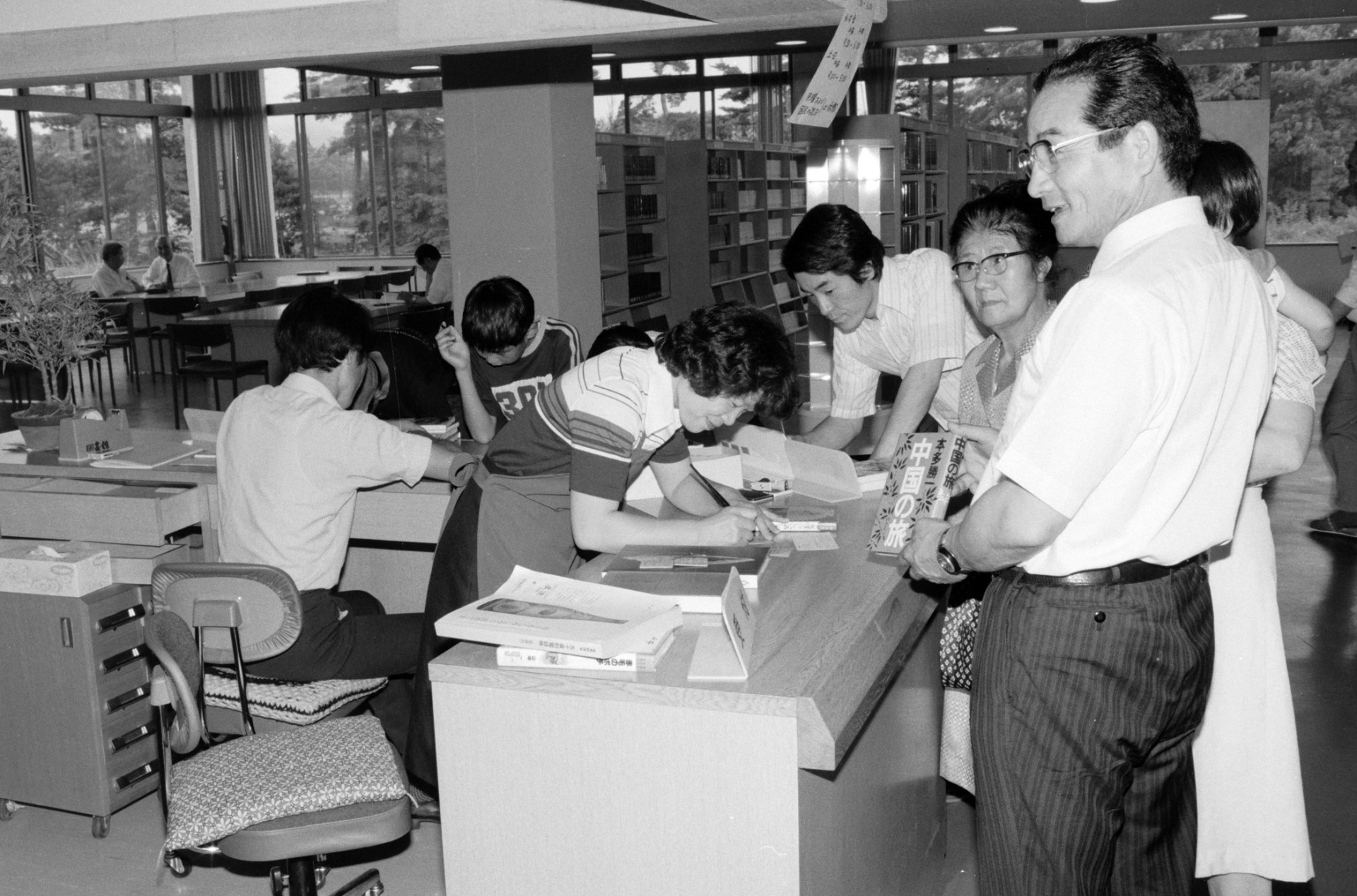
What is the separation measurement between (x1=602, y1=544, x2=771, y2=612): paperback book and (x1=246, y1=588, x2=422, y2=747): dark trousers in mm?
858

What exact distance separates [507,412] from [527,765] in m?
2.62

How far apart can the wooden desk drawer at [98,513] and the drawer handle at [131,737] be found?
1.73ft

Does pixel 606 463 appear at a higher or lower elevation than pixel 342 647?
higher

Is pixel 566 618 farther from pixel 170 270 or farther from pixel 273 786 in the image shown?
pixel 170 270

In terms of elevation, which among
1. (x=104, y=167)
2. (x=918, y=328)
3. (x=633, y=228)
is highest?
(x=104, y=167)

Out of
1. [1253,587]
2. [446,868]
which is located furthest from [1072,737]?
[446,868]

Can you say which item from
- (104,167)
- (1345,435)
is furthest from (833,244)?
(104,167)

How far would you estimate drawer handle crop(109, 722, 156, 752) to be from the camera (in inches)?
128

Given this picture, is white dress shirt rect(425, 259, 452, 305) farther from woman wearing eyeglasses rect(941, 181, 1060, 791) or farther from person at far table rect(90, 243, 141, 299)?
woman wearing eyeglasses rect(941, 181, 1060, 791)

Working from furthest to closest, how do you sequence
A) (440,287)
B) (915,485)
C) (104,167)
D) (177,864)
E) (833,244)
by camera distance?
(104,167)
(440,287)
(833,244)
(177,864)
(915,485)

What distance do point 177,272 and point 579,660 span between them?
14.1 m

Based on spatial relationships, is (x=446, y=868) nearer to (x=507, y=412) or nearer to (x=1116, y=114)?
(x=1116, y=114)

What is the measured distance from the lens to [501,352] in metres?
4.36

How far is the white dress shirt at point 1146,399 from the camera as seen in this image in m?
1.62
